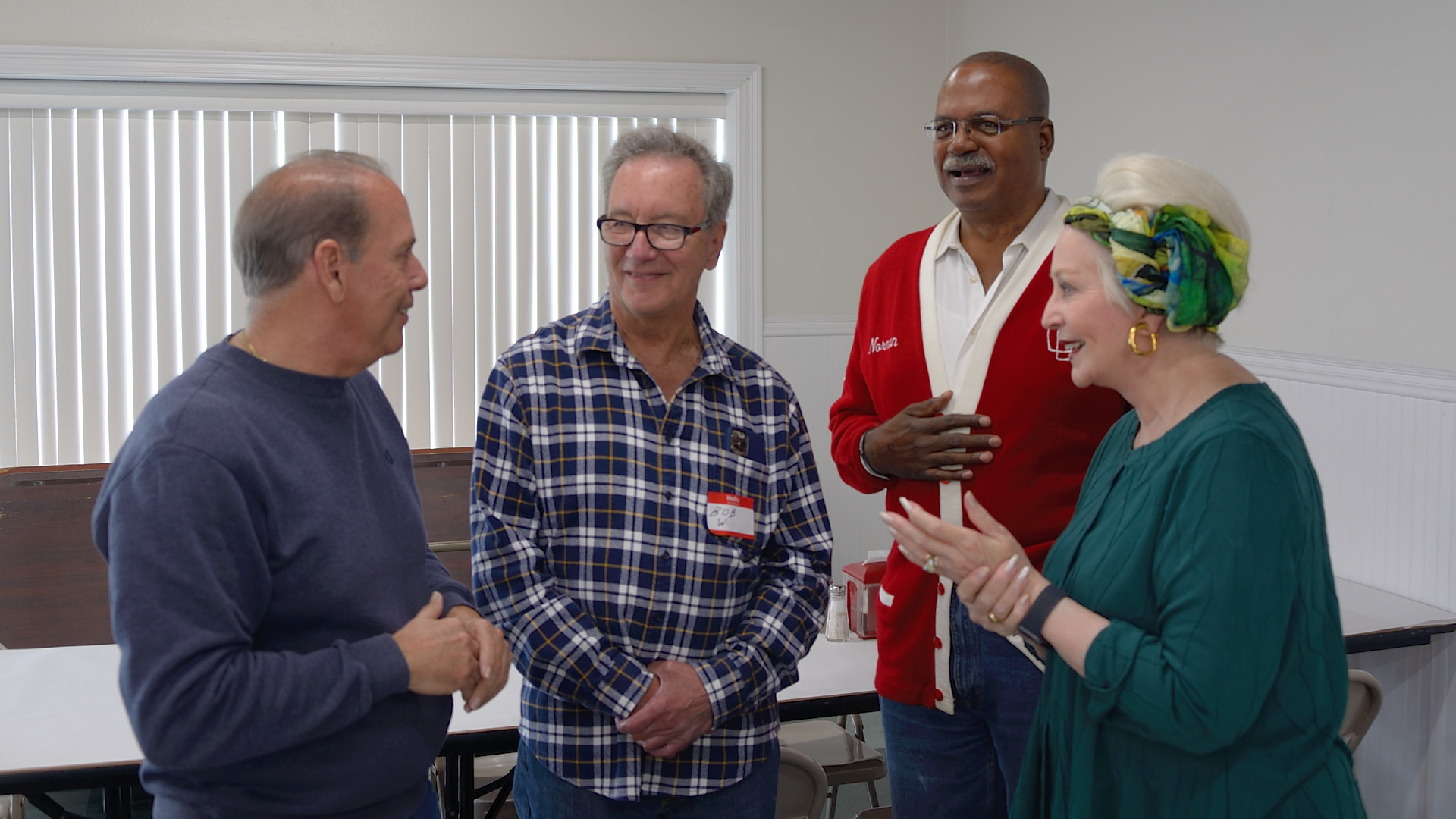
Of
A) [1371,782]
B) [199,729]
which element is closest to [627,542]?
[199,729]

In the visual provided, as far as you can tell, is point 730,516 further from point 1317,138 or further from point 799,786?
point 1317,138

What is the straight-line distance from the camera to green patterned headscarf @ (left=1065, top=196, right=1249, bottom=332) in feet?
4.03

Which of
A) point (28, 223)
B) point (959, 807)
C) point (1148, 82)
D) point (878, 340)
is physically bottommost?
point (959, 807)

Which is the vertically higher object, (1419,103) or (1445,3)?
(1445,3)

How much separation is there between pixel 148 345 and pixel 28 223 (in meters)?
0.62

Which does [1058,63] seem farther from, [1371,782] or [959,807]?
[959,807]

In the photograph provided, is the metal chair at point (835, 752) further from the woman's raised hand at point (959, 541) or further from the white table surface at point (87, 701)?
the woman's raised hand at point (959, 541)

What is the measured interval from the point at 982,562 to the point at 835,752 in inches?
71.9

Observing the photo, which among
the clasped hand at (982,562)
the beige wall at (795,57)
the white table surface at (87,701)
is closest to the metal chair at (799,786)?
the white table surface at (87,701)

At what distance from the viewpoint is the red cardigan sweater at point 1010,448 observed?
171 centimetres

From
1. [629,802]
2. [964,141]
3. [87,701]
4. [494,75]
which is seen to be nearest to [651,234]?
[964,141]

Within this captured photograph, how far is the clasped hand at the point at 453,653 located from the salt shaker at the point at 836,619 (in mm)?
1487

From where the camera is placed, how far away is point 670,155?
1548mm

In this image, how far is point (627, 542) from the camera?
149 cm
